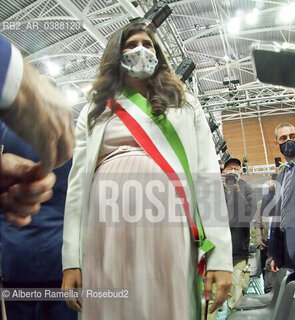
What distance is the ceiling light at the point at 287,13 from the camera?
5.41m

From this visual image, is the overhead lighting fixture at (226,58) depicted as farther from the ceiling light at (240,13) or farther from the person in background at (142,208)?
the person in background at (142,208)

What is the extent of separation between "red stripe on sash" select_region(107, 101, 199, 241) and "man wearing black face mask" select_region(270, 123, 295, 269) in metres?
1.07

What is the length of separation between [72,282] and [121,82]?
1.95ft

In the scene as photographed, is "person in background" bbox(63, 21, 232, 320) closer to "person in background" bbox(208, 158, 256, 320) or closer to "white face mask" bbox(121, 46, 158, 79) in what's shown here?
"white face mask" bbox(121, 46, 158, 79)

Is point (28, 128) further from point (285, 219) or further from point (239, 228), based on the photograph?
point (239, 228)

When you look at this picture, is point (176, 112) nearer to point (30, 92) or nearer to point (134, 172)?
point (134, 172)

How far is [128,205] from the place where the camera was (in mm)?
834

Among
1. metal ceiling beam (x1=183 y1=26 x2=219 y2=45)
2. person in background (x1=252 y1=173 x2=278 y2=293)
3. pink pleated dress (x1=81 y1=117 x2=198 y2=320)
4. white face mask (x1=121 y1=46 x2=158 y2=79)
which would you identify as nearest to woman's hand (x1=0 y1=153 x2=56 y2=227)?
pink pleated dress (x1=81 y1=117 x2=198 y2=320)

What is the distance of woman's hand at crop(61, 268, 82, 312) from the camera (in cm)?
83

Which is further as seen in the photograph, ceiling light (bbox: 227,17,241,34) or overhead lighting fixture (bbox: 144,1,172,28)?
ceiling light (bbox: 227,17,241,34)

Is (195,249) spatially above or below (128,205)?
below

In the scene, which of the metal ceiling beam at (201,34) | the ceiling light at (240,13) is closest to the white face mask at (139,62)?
the ceiling light at (240,13)

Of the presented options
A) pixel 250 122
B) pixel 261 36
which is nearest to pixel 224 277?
pixel 261 36

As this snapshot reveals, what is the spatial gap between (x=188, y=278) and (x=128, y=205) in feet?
0.73
